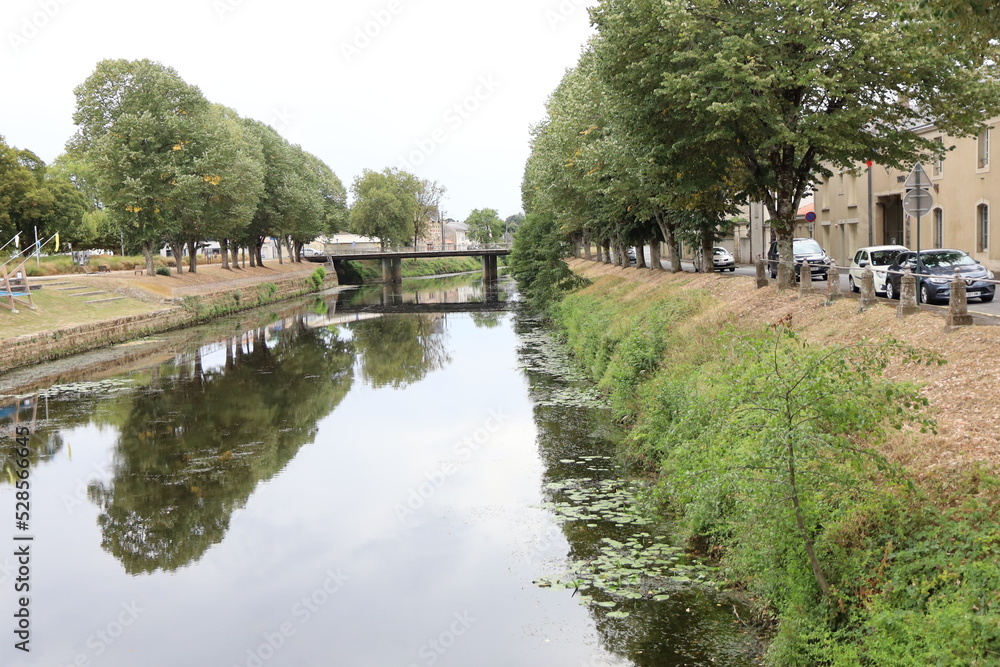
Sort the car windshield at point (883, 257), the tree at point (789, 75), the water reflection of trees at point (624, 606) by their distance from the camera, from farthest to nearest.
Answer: the car windshield at point (883, 257)
the tree at point (789, 75)
the water reflection of trees at point (624, 606)

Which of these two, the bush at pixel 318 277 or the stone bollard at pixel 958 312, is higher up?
the bush at pixel 318 277

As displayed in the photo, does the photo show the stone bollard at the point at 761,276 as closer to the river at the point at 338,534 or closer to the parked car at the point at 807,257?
the river at the point at 338,534

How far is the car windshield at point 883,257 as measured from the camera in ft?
77.0

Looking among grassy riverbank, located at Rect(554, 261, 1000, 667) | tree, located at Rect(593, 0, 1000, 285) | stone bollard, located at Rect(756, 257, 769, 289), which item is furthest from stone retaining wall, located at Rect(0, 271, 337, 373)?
grassy riverbank, located at Rect(554, 261, 1000, 667)

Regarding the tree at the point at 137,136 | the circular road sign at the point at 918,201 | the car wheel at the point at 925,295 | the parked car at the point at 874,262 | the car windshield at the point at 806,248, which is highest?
the tree at the point at 137,136

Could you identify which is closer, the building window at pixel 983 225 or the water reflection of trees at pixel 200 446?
the water reflection of trees at pixel 200 446

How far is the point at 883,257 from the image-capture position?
77.9 feet

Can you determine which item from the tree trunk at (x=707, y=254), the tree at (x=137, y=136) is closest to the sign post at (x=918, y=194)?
the tree trunk at (x=707, y=254)

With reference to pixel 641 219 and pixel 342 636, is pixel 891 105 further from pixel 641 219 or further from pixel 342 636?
pixel 342 636

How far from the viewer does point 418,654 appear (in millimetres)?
9031

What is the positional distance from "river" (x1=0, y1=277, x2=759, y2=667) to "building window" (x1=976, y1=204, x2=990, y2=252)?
1895cm

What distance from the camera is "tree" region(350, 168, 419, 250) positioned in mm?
94125

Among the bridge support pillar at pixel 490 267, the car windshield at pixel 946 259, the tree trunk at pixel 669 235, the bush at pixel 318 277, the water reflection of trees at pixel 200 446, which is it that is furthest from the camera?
the bridge support pillar at pixel 490 267

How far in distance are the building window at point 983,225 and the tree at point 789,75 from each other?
48.2ft
